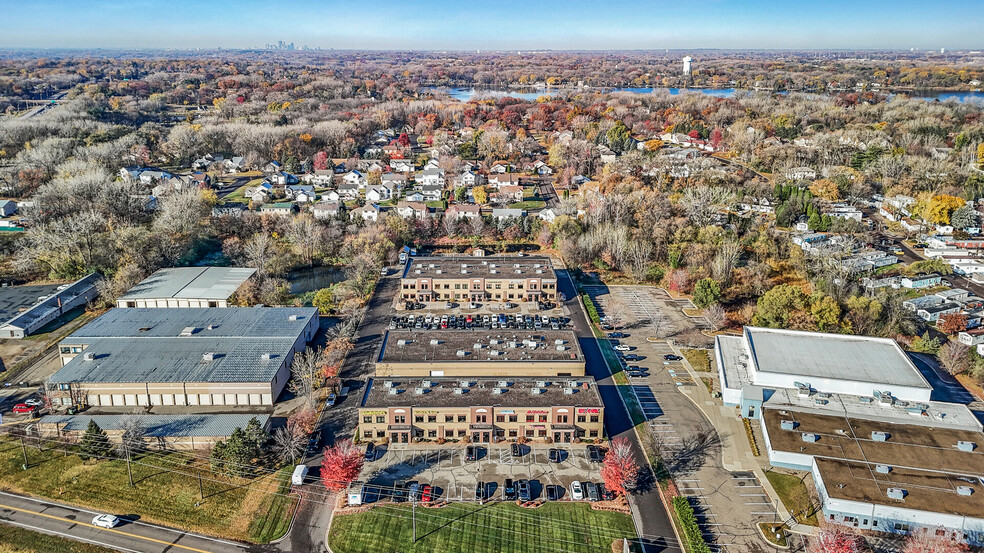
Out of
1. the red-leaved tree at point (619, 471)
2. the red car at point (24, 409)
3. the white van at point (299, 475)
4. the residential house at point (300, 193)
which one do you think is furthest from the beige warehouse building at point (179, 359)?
the residential house at point (300, 193)

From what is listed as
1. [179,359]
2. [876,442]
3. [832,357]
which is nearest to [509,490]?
[876,442]

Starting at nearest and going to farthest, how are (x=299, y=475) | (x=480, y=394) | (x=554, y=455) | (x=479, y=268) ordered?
(x=299, y=475), (x=554, y=455), (x=480, y=394), (x=479, y=268)

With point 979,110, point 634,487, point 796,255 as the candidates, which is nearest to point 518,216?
point 796,255

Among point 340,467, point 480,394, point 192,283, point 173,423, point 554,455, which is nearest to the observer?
point 340,467

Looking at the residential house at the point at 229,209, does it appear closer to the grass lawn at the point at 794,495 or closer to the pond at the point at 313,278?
the pond at the point at 313,278

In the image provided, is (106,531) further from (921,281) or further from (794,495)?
(921,281)

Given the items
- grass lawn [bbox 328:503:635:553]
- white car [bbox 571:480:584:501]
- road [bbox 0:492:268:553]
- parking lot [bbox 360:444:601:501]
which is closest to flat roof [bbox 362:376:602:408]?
parking lot [bbox 360:444:601:501]
